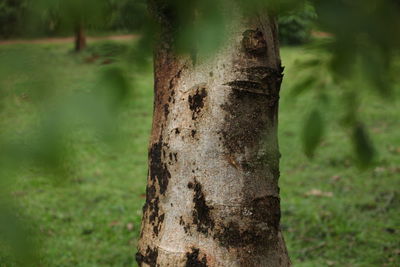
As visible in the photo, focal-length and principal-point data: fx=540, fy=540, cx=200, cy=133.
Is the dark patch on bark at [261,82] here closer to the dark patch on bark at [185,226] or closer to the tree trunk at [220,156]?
the tree trunk at [220,156]

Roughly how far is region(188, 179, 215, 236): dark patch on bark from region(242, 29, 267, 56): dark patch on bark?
1.52 feet

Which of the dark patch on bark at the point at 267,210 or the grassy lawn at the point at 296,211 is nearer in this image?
the dark patch on bark at the point at 267,210

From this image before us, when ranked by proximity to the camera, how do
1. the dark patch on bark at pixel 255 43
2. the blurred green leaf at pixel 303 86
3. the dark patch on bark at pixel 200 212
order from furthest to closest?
the dark patch on bark at pixel 200 212, the dark patch on bark at pixel 255 43, the blurred green leaf at pixel 303 86

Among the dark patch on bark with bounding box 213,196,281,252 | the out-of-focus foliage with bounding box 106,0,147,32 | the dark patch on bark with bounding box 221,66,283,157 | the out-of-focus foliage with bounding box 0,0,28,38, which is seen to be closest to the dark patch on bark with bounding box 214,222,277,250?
the dark patch on bark with bounding box 213,196,281,252

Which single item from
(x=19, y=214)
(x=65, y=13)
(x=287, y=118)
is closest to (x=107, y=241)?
(x=19, y=214)

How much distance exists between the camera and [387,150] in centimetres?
679

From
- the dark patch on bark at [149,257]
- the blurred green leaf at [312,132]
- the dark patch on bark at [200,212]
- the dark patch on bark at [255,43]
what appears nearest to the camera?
the blurred green leaf at [312,132]

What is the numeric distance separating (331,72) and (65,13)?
0.50 m

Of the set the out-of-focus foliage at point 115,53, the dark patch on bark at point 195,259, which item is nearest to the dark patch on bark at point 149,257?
the dark patch on bark at point 195,259

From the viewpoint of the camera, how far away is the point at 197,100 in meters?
1.76

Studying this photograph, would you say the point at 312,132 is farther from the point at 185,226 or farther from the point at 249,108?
the point at 185,226

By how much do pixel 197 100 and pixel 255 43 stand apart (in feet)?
0.86

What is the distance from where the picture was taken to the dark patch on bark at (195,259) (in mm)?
1789

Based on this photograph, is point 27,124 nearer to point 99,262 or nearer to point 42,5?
point 42,5
